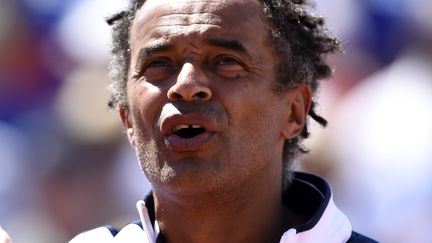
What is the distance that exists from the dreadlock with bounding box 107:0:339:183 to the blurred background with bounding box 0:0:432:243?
1.73 meters

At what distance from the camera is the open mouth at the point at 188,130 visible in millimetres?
3781

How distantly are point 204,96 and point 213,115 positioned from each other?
0.08 metres

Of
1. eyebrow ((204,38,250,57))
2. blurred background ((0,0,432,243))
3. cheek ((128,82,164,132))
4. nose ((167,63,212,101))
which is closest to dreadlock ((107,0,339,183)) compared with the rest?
eyebrow ((204,38,250,57))

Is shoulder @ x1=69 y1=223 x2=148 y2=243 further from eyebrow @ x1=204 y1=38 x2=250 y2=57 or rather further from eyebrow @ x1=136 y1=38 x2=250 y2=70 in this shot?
eyebrow @ x1=204 y1=38 x2=250 y2=57

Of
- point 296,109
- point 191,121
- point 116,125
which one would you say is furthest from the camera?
point 116,125

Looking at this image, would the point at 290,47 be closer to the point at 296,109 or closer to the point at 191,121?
the point at 296,109

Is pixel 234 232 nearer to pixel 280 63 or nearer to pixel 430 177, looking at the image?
pixel 280 63

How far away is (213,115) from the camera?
148 inches

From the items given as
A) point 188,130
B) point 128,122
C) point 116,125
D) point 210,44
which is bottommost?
point 116,125

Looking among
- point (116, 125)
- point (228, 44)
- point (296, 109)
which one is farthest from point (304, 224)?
point (116, 125)

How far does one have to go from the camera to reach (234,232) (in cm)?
400

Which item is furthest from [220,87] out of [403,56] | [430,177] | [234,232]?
[403,56]

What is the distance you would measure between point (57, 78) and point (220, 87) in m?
3.71

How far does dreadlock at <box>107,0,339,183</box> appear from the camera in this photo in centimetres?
415
